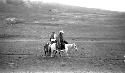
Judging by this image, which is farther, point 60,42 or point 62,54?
point 62,54

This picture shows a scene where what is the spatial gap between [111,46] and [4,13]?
32.9 metres

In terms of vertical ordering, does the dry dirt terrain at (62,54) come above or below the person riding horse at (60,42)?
below

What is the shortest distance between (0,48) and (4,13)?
30893 mm

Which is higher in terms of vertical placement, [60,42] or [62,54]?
[60,42]

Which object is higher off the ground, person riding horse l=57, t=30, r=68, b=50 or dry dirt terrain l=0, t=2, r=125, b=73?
person riding horse l=57, t=30, r=68, b=50

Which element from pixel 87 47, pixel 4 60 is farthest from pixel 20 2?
pixel 4 60

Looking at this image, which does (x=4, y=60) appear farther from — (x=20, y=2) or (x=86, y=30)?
(x=20, y=2)

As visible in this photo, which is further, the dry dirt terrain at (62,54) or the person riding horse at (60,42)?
the person riding horse at (60,42)

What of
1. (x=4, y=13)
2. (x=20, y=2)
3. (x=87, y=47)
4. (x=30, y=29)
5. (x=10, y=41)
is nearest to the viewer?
(x=87, y=47)

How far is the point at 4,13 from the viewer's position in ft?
181

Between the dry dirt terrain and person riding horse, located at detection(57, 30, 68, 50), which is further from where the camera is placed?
person riding horse, located at detection(57, 30, 68, 50)

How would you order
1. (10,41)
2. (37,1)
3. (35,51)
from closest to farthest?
(35,51) → (10,41) → (37,1)

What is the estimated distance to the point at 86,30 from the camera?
132 ft

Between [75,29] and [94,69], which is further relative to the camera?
[75,29]
